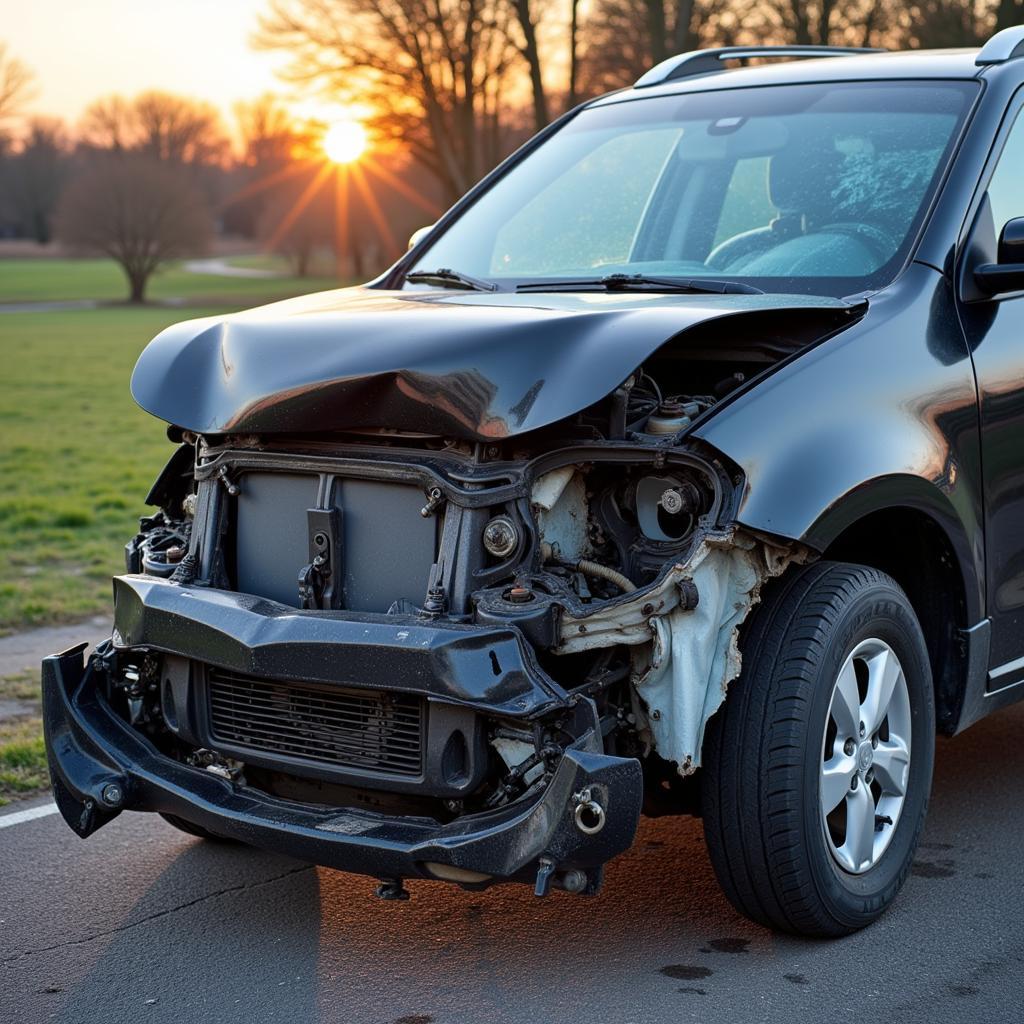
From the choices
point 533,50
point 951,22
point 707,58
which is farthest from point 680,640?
point 533,50

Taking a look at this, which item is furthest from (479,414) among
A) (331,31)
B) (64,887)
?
(331,31)

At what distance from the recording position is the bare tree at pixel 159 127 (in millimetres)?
89938

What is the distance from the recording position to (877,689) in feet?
12.2

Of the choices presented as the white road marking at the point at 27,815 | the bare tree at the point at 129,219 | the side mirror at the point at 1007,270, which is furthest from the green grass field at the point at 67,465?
Answer: the bare tree at the point at 129,219

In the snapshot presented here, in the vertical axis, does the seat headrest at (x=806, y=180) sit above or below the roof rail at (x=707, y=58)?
below

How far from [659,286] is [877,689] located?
125cm

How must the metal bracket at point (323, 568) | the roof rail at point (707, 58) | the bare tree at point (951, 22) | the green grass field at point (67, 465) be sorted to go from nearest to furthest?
the metal bracket at point (323, 568) → the roof rail at point (707, 58) → the green grass field at point (67, 465) → the bare tree at point (951, 22)

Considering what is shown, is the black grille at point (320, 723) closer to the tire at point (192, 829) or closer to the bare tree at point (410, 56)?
the tire at point (192, 829)

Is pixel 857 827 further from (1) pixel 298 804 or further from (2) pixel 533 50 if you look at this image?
(2) pixel 533 50

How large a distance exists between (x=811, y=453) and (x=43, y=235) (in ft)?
316

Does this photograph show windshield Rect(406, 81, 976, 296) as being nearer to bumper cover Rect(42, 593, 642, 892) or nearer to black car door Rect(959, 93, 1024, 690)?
black car door Rect(959, 93, 1024, 690)

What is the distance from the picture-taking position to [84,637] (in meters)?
7.20

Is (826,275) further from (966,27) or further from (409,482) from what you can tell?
(966,27)

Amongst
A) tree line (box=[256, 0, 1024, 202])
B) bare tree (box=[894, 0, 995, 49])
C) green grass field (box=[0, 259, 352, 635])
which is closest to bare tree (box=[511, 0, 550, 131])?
tree line (box=[256, 0, 1024, 202])
